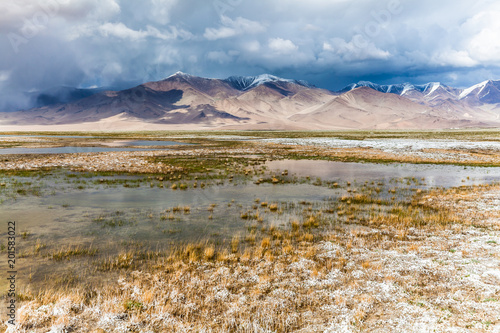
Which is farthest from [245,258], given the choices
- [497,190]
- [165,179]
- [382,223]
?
[497,190]

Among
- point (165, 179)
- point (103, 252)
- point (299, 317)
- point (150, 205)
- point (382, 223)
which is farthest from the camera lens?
point (165, 179)

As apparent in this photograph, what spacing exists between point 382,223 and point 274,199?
7372 millimetres

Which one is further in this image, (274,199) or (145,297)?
(274,199)

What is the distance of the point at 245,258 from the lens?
995 centimetres

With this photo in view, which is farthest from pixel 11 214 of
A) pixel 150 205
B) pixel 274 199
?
pixel 274 199

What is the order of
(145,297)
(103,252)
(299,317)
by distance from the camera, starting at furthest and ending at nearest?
(103,252)
(145,297)
(299,317)

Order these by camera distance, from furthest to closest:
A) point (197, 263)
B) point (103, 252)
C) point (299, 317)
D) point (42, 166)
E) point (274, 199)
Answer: point (42, 166)
point (274, 199)
point (103, 252)
point (197, 263)
point (299, 317)

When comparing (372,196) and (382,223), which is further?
(372,196)

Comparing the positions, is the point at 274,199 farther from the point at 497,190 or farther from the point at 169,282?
the point at 497,190

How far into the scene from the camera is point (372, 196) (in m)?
20.2

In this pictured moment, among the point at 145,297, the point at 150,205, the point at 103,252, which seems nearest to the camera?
the point at 145,297

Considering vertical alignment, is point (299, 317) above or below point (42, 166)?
below

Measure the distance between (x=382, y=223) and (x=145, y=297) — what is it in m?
12.2

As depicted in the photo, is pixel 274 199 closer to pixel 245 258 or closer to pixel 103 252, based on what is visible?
pixel 245 258
